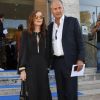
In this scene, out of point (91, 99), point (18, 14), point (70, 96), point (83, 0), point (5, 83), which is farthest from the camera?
point (18, 14)

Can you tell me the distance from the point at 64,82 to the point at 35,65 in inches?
18.1

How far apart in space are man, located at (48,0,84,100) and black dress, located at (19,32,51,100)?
15 cm

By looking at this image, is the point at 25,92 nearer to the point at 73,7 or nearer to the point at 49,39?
the point at 49,39

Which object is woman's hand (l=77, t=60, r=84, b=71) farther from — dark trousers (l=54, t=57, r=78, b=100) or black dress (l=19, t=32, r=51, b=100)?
black dress (l=19, t=32, r=51, b=100)

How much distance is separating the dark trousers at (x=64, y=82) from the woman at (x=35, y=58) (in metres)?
0.18

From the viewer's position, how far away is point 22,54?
16.3 feet

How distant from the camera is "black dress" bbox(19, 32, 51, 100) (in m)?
4.99

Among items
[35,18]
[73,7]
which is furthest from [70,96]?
[73,7]

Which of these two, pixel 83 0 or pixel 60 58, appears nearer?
pixel 60 58

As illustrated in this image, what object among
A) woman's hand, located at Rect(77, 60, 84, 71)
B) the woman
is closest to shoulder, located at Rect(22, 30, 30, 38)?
the woman

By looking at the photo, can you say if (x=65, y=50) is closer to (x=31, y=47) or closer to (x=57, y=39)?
(x=57, y=39)

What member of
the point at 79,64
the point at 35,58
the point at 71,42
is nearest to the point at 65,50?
the point at 71,42

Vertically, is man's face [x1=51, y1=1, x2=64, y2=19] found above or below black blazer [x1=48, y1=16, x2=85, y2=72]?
above

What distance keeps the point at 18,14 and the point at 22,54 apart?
1393cm
